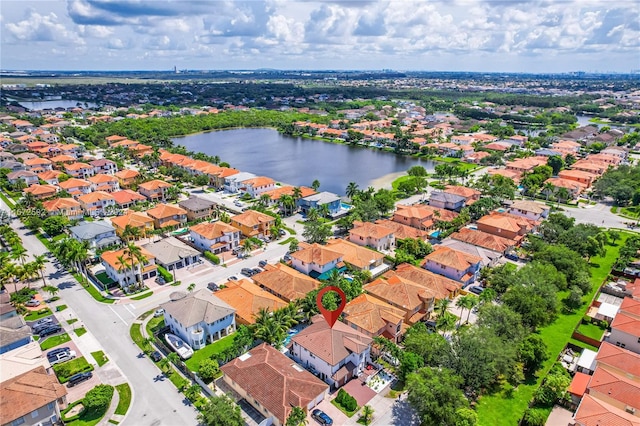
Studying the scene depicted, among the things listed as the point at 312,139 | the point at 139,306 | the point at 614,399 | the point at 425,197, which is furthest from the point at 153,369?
the point at 312,139

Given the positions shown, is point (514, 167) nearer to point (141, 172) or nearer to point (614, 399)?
point (614, 399)

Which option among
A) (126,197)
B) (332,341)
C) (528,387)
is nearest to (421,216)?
(528,387)

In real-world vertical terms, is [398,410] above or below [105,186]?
below

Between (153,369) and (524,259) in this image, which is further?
(524,259)

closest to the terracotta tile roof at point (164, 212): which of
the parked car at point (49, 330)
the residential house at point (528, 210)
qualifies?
the parked car at point (49, 330)

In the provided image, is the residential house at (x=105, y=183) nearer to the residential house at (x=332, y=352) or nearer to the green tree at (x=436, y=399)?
the residential house at (x=332, y=352)

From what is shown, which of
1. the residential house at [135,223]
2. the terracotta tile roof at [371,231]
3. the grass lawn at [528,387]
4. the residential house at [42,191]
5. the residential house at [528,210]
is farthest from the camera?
the residential house at [42,191]
